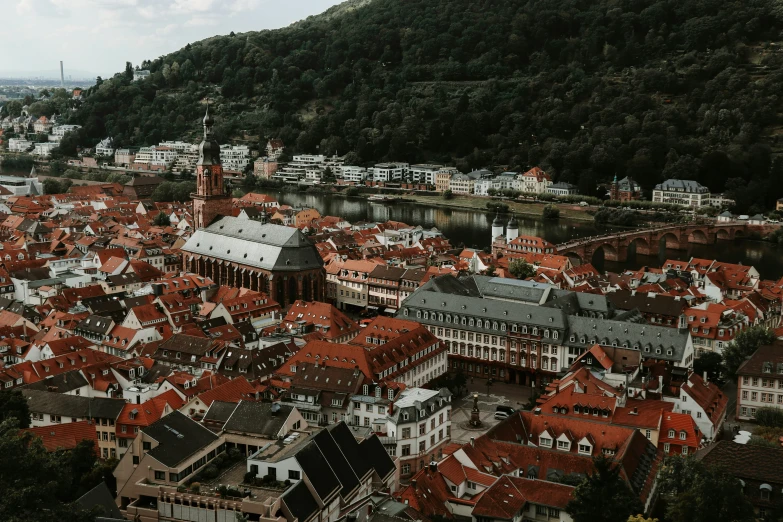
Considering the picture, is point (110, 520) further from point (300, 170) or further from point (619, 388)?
point (300, 170)

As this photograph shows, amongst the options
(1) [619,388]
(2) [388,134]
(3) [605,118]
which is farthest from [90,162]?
(1) [619,388]

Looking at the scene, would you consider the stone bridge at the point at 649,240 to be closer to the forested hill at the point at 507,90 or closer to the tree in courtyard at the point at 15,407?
the forested hill at the point at 507,90

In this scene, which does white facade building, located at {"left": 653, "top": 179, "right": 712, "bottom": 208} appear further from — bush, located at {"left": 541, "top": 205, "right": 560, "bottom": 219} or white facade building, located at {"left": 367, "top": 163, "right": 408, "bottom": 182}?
white facade building, located at {"left": 367, "top": 163, "right": 408, "bottom": 182}

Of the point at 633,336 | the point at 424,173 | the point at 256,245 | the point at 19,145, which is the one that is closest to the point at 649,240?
the point at 256,245

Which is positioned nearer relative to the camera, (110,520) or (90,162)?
(110,520)

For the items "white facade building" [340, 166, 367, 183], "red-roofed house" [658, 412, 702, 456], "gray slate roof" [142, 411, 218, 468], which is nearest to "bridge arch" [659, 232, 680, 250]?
"white facade building" [340, 166, 367, 183]

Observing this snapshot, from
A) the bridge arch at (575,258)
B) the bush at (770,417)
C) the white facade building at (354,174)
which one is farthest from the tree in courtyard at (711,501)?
the white facade building at (354,174)
